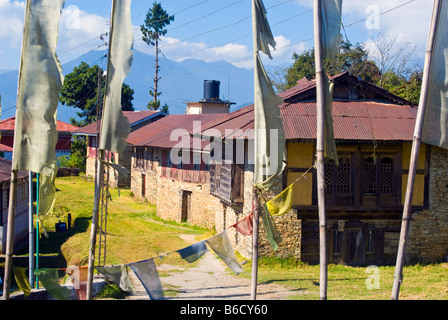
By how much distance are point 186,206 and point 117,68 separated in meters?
19.5

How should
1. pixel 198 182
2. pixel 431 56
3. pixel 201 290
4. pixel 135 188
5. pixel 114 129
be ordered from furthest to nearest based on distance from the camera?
pixel 135 188 < pixel 198 182 < pixel 201 290 < pixel 114 129 < pixel 431 56

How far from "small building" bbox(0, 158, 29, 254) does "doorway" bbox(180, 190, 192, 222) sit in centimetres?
873

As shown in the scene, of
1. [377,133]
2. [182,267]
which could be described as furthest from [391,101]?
[182,267]

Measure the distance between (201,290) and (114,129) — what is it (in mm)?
7294

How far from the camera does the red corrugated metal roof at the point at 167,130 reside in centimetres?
3009

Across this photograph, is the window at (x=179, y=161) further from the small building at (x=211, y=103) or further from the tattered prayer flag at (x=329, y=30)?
the tattered prayer flag at (x=329, y=30)

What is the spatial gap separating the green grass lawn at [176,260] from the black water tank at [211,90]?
56.5 feet

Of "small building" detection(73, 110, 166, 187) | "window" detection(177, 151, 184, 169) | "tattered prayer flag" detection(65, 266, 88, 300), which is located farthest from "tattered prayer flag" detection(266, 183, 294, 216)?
"small building" detection(73, 110, 166, 187)

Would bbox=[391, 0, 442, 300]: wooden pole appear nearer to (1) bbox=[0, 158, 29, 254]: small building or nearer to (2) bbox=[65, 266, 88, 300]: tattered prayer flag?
(2) bbox=[65, 266, 88, 300]: tattered prayer flag

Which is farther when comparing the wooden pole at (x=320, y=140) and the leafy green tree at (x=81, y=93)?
the leafy green tree at (x=81, y=93)

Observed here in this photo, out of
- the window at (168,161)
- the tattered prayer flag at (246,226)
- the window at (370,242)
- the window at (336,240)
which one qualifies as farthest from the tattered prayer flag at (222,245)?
the window at (168,161)

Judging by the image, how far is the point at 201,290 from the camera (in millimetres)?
14570

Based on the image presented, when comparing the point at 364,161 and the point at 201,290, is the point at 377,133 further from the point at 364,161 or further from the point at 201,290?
the point at 201,290
